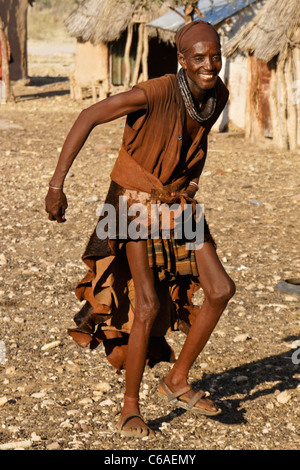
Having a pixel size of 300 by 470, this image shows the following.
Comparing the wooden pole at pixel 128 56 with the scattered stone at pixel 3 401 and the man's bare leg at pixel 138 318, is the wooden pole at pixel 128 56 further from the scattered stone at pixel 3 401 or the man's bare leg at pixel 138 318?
the man's bare leg at pixel 138 318

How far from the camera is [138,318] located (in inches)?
133

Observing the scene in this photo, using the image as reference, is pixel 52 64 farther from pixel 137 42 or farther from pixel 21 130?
pixel 21 130

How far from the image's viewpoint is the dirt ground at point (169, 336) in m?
3.62

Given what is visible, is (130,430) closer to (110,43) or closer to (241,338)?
(241,338)

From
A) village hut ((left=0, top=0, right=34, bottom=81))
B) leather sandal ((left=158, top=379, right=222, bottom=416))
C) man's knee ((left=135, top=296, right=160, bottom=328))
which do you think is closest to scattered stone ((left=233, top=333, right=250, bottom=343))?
leather sandal ((left=158, top=379, right=222, bottom=416))

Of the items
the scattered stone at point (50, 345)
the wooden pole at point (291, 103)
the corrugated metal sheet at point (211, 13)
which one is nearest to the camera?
the scattered stone at point (50, 345)

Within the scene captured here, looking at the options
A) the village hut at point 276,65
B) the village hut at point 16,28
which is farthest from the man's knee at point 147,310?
the village hut at point 16,28

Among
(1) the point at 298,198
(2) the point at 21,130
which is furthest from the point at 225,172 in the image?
(2) the point at 21,130

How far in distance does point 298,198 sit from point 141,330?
5.53 meters

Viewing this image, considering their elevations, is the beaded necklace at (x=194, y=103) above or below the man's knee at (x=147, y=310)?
above

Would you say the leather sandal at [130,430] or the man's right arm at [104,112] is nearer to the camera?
the man's right arm at [104,112]

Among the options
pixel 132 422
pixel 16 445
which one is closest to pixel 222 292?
pixel 132 422

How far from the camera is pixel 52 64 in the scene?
27.3 metres

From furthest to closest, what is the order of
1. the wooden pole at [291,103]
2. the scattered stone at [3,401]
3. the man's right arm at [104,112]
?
the wooden pole at [291,103] → the scattered stone at [3,401] → the man's right arm at [104,112]
